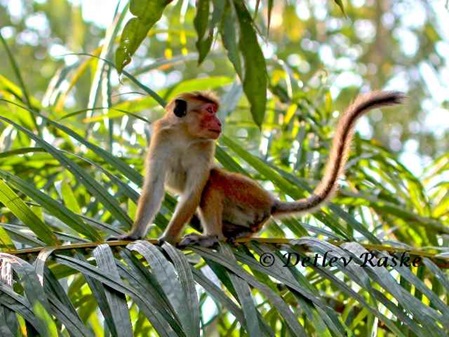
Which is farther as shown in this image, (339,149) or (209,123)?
(209,123)

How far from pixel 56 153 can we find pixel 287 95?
299 cm

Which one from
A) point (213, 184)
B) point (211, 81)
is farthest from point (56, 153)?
point (211, 81)

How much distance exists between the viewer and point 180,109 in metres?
5.44

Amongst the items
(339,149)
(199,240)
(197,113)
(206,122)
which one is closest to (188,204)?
(199,240)

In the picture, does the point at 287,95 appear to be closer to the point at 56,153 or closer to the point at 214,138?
the point at 214,138

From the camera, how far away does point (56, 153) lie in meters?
3.89

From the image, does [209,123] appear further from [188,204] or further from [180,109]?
[188,204]

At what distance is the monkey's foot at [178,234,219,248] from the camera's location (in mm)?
4344

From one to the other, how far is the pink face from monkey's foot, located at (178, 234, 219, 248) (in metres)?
0.67

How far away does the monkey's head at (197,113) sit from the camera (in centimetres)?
520

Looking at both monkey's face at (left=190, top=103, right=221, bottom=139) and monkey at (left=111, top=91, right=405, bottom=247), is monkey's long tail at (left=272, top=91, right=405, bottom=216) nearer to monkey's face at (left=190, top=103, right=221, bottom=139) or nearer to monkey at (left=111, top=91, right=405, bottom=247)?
monkey at (left=111, top=91, right=405, bottom=247)

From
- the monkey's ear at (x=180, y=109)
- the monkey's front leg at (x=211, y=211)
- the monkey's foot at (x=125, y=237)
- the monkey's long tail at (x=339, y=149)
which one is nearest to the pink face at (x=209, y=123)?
the monkey's ear at (x=180, y=109)

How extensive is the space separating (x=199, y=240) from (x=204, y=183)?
2.02 feet

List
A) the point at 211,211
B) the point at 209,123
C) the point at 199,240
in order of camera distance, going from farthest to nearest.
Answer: the point at 209,123 → the point at 211,211 → the point at 199,240
